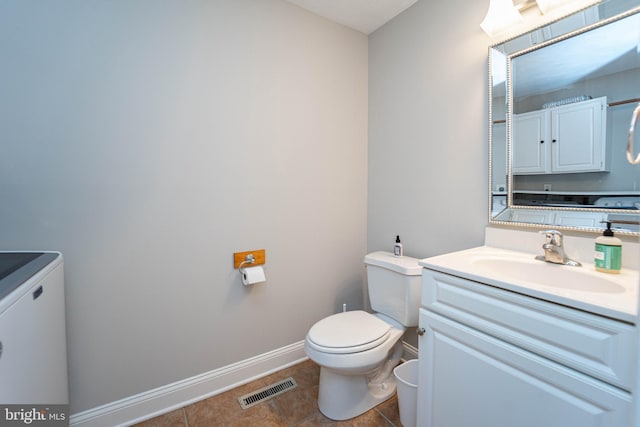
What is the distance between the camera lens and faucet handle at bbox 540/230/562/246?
45.4 inches

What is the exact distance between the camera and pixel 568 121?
1194 millimetres

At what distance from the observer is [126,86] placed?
1.35m

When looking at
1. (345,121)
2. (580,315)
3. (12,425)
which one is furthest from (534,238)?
(12,425)

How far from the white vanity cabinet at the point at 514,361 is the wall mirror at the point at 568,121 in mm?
580

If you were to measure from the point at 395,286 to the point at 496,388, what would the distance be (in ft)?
2.41

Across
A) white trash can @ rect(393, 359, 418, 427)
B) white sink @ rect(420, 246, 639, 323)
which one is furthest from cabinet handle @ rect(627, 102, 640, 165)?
white trash can @ rect(393, 359, 418, 427)

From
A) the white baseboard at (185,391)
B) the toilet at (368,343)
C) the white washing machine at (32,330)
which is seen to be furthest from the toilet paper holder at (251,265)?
the white washing machine at (32,330)

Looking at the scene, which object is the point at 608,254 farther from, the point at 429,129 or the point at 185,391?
the point at 185,391

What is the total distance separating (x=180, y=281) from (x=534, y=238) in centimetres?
178

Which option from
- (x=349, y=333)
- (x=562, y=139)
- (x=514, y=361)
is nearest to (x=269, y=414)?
(x=349, y=333)

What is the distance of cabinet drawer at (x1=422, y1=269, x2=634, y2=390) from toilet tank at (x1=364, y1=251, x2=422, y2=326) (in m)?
0.43

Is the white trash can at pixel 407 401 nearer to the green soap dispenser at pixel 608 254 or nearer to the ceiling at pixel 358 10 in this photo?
the green soap dispenser at pixel 608 254

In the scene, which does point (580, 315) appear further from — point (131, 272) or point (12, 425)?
point (131, 272)

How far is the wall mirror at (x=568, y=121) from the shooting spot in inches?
41.7
